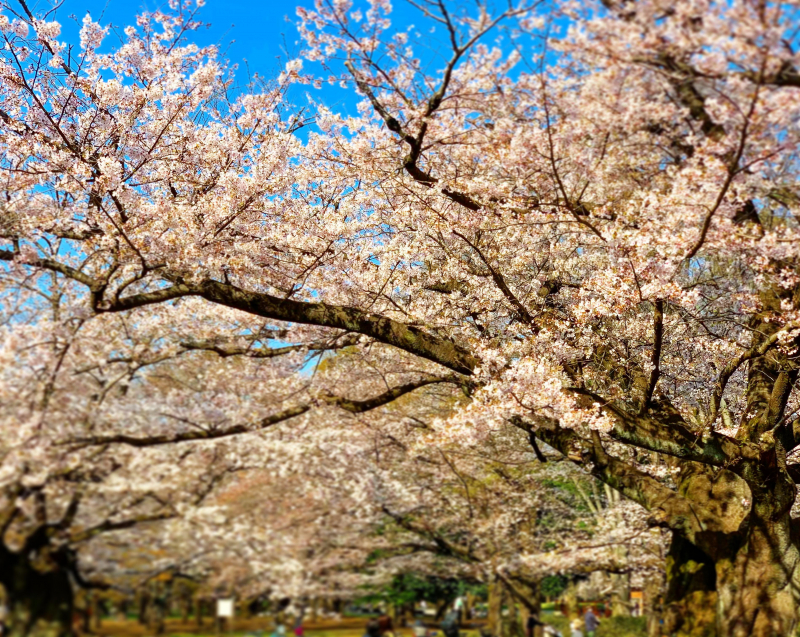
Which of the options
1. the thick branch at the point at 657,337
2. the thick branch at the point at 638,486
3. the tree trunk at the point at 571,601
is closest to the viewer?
the thick branch at the point at 657,337

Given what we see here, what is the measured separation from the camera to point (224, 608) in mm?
3904

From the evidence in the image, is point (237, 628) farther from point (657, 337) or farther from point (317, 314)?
point (657, 337)

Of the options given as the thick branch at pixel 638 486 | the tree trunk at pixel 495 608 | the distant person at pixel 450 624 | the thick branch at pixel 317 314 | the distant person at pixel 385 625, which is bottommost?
the tree trunk at pixel 495 608

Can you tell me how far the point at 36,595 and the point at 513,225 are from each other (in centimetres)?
553

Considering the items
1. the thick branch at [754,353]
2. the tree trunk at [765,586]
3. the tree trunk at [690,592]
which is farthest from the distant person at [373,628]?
the tree trunk at [690,592]

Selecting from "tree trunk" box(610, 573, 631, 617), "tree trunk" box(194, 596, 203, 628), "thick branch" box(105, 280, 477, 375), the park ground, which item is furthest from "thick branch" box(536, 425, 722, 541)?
"tree trunk" box(610, 573, 631, 617)

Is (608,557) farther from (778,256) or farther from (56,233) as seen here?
(56,233)

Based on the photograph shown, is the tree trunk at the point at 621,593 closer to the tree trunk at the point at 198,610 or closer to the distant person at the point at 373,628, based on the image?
the distant person at the point at 373,628

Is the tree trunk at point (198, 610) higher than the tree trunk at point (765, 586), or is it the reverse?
the tree trunk at point (198, 610)

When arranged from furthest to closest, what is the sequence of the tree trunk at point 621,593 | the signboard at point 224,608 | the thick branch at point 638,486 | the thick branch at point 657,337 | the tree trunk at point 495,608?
the tree trunk at point 621,593, the tree trunk at point 495,608, the thick branch at point 638,486, the thick branch at point 657,337, the signboard at point 224,608

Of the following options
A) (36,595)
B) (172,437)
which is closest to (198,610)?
(36,595)

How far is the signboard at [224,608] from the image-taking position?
3860 millimetres

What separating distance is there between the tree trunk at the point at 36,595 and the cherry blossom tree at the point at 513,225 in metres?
0.94

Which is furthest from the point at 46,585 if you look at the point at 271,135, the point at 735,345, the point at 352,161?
the point at 735,345
